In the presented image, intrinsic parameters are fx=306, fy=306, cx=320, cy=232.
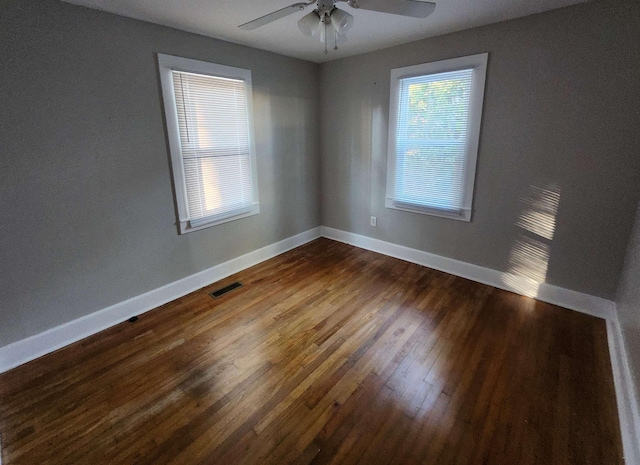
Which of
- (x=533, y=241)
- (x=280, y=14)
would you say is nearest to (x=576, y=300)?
(x=533, y=241)

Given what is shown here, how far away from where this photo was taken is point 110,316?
2502 mm

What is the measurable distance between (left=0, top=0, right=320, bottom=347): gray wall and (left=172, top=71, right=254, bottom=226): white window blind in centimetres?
19

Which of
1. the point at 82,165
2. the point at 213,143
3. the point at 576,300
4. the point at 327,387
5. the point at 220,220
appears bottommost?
the point at 327,387

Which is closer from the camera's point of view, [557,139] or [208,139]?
[557,139]

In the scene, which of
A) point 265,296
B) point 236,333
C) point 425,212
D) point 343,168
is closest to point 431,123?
point 425,212

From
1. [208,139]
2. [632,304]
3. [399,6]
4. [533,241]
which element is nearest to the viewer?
[399,6]

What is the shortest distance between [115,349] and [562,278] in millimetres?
3634

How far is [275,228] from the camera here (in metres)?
3.86

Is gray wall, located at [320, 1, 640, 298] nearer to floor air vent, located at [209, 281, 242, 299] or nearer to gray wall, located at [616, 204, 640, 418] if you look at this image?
gray wall, located at [616, 204, 640, 418]

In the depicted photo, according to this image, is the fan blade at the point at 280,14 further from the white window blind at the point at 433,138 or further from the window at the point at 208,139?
the white window blind at the point at 433,138

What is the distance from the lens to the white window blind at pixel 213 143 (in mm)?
2740

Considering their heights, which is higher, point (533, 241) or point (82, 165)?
point (82, 165)

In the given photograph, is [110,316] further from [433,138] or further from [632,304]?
[632,304]

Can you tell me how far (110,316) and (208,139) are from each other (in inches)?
69.0
